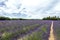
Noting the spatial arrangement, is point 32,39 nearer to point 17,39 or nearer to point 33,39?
point 33,39

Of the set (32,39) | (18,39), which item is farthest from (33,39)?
(18,39)

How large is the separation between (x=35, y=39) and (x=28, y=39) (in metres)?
0.40

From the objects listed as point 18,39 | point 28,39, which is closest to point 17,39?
point 18,39

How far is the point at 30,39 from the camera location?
9.59m

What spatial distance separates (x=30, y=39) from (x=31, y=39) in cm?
8

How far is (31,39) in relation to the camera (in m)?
9.66

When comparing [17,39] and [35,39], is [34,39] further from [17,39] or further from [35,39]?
[17,39]

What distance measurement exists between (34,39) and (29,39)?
1.00ft

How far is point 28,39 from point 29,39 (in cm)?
5

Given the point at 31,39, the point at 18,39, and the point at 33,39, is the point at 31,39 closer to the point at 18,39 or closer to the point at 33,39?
the point at 33,39

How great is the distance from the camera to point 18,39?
10164mm

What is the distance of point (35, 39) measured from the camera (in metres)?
9.88

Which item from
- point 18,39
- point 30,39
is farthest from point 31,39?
point 18,39

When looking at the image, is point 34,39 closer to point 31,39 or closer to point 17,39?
point 31,39
